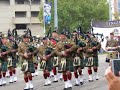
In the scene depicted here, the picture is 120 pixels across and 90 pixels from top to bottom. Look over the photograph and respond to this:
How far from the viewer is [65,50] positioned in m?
9.94

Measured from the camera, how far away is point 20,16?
63.3m

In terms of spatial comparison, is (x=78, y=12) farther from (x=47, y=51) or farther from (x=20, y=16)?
(x=47, y=51)

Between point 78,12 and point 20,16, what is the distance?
2348cm

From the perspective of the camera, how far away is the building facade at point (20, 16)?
6188 cm

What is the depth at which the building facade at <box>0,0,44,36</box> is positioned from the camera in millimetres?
61875

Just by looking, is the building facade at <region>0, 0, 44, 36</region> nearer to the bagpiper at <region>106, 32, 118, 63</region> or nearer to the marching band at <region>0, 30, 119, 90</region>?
the bagpiper at <region>106, 32, 118, 63</region>

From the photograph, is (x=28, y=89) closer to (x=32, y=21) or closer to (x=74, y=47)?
(x=74, y=47)

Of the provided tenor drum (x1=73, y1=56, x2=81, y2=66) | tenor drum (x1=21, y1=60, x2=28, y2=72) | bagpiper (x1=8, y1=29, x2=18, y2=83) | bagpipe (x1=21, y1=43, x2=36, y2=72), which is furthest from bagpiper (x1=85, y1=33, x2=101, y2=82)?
bagpiper (x1=8, y1=29, x2=18, y2=83)

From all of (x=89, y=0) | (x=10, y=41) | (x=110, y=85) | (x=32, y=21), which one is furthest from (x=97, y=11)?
(x=110, y=85)

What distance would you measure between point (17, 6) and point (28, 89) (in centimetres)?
5283

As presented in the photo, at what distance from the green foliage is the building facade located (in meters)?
19.9

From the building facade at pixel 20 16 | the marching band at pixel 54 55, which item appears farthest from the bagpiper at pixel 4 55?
the building facade at pixel 20 16

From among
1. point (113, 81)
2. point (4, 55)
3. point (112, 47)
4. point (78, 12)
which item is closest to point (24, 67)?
point (4, 55)

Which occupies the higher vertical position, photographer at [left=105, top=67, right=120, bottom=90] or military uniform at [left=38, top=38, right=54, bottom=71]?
Answer: photographer at [left=105, top=67, right=120, bottom=90]
